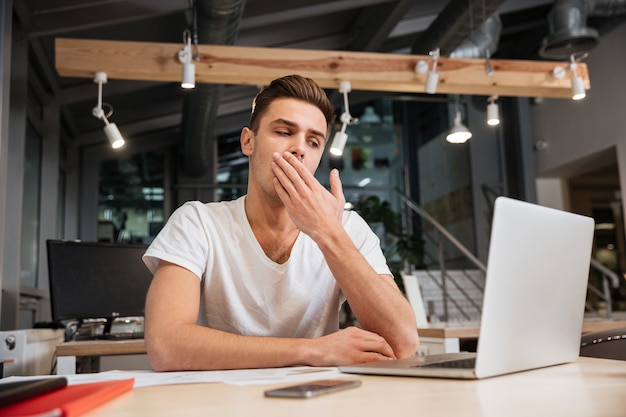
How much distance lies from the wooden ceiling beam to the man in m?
2.13

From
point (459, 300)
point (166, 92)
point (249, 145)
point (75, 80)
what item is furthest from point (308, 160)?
point (459, 300)

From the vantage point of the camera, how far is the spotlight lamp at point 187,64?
11.6ft

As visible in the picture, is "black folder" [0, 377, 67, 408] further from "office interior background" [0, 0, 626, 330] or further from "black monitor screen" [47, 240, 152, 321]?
"office interior background" [0, 0, 626, 330]

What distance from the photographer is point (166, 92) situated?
6.11m

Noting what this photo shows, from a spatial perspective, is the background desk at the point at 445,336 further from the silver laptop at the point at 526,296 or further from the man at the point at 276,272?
the silver laptop at the point at 526,296

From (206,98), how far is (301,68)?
1.53 metres

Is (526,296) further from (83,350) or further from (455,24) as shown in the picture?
(455,24)

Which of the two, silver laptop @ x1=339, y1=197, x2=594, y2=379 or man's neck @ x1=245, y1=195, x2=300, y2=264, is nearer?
silver laptop @ x1=339, y1=197, x2=594, y2=379

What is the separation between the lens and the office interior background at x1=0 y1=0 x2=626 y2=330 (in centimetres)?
388

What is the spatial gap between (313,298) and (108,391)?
865 mm

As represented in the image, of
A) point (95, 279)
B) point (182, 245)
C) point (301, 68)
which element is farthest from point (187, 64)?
point (182, 245)

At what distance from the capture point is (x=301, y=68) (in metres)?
3.83

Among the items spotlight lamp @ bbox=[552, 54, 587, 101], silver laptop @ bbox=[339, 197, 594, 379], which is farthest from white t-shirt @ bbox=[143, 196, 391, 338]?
spotlight lamp @ bbox=[552, 54, 587, 101]

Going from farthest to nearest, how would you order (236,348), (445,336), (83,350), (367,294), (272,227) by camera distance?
(445,336)
(83,350)
(272,227)
(367,294)
(236,348)
